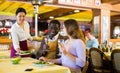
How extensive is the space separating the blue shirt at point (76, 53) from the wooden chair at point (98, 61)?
174cm

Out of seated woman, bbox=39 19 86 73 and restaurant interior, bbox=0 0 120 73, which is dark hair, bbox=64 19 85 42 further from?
restaurant interior, bbox=0 0 120 73

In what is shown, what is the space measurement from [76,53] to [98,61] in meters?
1.90

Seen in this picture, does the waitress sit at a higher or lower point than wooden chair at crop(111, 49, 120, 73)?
higher

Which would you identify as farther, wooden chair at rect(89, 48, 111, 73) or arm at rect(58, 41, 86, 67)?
wooden chair at rect(89, 48, 111, 73)

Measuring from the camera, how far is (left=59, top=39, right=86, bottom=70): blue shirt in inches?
99.7

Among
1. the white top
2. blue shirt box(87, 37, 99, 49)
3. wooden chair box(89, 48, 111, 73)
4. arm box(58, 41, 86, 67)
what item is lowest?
wooden chair box(89, 48, 111, 73)

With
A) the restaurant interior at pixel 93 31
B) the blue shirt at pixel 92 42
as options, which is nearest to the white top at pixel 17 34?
the restaurant interior at pixel 93 31

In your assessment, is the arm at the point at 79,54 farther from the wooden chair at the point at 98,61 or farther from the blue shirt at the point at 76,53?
the wooden chair at the point at 98,61

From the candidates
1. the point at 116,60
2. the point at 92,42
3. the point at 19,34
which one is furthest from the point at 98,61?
the point at 19,34

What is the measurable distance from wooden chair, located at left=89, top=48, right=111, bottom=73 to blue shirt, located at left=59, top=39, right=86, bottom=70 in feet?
5.70

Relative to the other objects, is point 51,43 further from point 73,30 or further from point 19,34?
point 73,30

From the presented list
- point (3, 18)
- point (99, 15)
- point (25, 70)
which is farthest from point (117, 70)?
point (3, 18)

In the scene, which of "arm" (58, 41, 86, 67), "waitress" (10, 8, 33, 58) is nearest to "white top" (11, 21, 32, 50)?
"waitress" (10, 8, 33, 58)

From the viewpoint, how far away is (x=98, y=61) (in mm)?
4359
